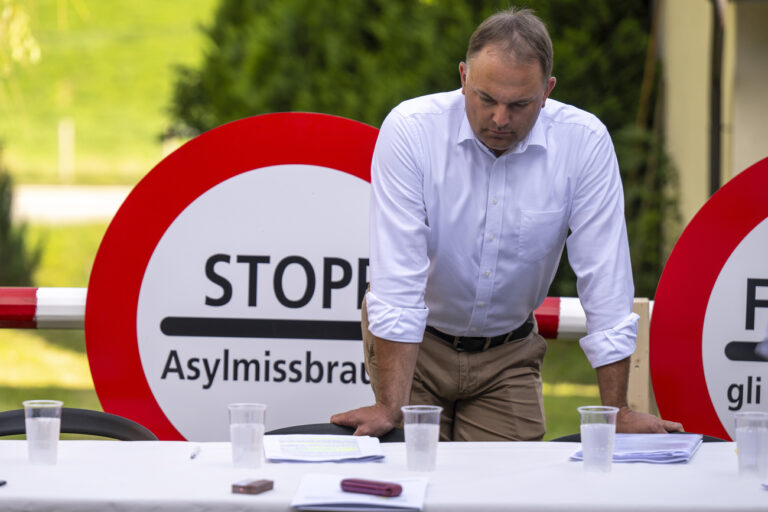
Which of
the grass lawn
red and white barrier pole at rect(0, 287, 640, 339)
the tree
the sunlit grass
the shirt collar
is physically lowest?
the sunlit grass

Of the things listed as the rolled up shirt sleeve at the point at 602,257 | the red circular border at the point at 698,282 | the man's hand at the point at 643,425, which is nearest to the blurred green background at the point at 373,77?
the rolled up shirt sleeve at the point at 602,257

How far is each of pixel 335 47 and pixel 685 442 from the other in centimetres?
780

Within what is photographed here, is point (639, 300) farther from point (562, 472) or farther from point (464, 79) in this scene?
point (562, 472)

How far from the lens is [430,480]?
7.91 feet

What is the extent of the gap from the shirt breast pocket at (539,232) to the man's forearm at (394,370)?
45cm

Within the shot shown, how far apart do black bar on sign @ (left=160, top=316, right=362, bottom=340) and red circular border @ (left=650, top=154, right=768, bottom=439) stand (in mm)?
1008

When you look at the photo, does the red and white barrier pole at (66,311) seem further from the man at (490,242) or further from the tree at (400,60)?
the tree at (400,60)

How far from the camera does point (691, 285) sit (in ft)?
12.5

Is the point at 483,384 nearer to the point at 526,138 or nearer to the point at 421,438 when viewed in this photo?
the point at 526,138

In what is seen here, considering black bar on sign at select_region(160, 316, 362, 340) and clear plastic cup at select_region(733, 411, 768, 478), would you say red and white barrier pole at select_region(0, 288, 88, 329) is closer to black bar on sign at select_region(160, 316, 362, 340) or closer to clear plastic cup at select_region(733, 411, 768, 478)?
black bar on sign at select_region(160, 316, 362, 340)

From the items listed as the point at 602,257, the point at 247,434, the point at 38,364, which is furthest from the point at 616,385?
the point at 38,364

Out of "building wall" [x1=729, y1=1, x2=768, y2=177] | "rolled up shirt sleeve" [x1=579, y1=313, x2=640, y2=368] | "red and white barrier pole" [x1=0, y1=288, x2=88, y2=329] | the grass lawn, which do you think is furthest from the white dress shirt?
the grass lawn

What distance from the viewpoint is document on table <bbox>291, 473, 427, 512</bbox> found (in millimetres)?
2195

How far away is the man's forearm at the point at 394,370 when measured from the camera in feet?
10.3
